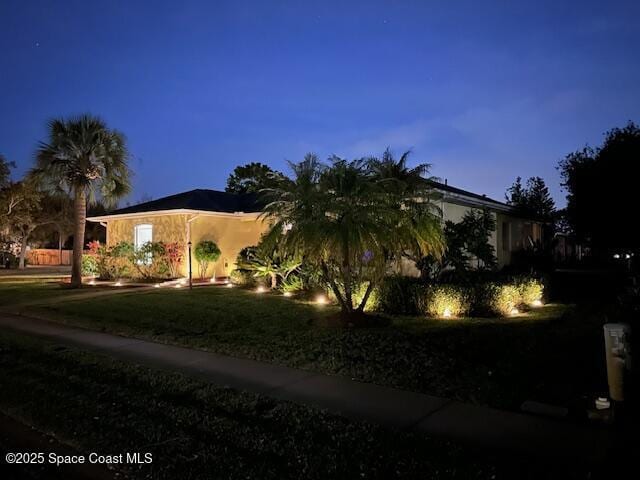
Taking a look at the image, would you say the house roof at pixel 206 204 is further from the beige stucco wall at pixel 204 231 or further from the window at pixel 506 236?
the window at pixel 506 236

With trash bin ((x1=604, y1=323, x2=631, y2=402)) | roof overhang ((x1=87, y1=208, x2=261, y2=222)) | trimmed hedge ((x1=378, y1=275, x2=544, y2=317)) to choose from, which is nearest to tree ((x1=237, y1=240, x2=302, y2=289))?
roof overhang ((x1=87, y1=208, x2=261, y2=222))

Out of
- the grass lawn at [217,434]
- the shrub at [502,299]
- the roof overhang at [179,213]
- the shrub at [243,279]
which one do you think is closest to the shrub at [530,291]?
the shrub at [502,299]

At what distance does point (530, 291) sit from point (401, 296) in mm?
3796

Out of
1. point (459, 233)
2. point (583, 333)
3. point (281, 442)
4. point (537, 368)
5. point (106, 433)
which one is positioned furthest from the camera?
point (459, 233)

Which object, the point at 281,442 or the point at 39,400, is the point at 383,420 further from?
the point at 39,400

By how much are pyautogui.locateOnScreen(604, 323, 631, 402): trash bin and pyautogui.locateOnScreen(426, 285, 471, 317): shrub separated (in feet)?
19.9

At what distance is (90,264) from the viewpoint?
22.3 meters

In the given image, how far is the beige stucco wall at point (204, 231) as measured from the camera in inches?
810

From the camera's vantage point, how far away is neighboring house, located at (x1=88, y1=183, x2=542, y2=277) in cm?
1970

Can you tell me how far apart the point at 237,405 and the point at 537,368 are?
3865 mm

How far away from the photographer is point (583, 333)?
8641 mm

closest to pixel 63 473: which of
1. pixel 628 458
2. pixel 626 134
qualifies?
pixel 628 458

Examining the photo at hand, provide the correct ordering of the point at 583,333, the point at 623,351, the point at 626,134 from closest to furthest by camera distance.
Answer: the point at 623,351, the point at 583,333, the point at 626,134

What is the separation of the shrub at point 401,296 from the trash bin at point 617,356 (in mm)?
6234
